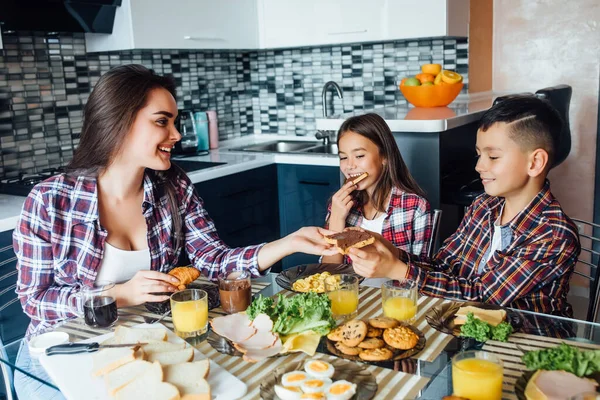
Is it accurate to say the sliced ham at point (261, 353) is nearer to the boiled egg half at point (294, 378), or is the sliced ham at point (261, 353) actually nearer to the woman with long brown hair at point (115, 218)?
the boiled egg half at point (294, 378)

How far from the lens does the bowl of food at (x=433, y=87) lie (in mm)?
3084

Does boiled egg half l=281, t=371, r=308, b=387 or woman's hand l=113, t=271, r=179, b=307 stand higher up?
woman's hand l=113, t=271, r=179, b=307

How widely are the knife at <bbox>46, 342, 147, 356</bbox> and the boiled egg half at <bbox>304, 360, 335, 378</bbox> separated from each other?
1.15 feet

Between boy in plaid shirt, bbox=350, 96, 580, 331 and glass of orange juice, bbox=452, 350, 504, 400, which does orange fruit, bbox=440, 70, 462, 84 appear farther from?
glass of orange juice, bbox=452, 350, 504, 400

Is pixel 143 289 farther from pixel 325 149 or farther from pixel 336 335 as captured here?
pixel 325 149

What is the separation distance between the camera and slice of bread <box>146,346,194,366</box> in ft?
3.67

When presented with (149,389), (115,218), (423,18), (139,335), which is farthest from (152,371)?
(423,18)

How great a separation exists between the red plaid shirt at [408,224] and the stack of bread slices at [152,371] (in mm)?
1115

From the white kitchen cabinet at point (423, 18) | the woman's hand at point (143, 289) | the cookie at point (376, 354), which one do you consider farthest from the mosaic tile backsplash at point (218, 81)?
the cookie at point (376, 354)

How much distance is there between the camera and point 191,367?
3.54 feet

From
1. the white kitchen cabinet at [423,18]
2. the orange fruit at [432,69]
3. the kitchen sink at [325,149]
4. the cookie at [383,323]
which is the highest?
the white kitchen cabinet at [423,18]

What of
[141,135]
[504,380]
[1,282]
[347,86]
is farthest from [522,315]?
[347,86]

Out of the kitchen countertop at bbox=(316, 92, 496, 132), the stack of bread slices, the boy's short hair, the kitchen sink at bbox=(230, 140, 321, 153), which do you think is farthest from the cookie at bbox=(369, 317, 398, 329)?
the kitchen sink at bbox=(230, 140, 321, 153)

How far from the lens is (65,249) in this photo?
162 centimetres
